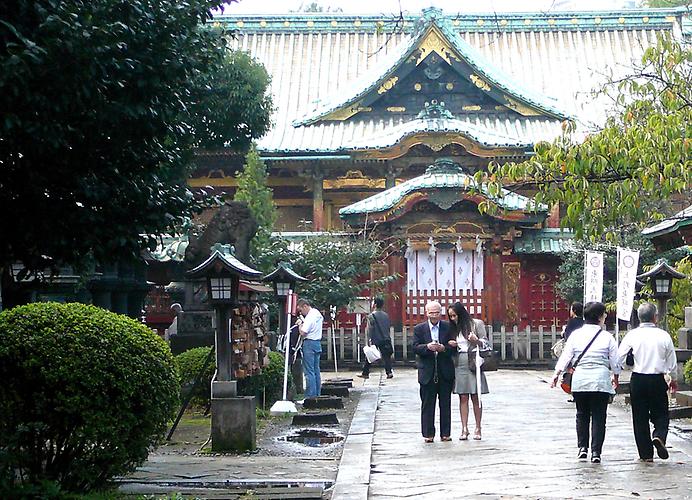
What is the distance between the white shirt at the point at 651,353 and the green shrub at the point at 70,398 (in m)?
5.37

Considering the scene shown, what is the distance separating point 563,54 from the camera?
132 ft

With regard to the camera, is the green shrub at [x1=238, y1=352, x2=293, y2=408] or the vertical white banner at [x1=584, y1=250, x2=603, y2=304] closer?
the green shrub at [x1=238, y1=352, x2=293, y2=408]

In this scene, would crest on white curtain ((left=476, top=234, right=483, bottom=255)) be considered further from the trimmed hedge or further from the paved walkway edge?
the trimmed hedge

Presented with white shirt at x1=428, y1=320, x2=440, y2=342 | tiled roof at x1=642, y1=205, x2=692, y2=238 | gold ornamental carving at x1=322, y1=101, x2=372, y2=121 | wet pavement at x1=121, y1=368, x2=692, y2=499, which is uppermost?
gold ornamental carving at x1=322, y1=101, x2=372, y2=121

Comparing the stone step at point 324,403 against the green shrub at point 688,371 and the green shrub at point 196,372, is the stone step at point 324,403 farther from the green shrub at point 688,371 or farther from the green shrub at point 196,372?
the green shrub at point 688,371

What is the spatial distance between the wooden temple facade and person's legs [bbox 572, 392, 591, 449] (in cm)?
1371

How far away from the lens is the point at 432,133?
31516mm

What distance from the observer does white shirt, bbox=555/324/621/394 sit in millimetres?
11922

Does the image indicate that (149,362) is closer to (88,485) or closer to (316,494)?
(88,485)

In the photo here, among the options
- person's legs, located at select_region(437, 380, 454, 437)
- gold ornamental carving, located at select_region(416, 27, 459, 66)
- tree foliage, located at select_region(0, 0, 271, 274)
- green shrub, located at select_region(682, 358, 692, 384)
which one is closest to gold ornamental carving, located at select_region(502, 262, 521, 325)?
gold ornamental carving, located at select_region(416, 27, 459, 66)

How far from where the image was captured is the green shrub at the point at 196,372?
54.2ft

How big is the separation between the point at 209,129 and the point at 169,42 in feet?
36.6

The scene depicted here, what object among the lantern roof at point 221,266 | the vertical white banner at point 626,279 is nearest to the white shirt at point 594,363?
the lantern roof at point 221,266

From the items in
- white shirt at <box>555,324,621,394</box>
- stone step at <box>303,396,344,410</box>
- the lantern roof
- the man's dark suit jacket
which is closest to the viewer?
white shirt at <box>555,324,621,394</box>
